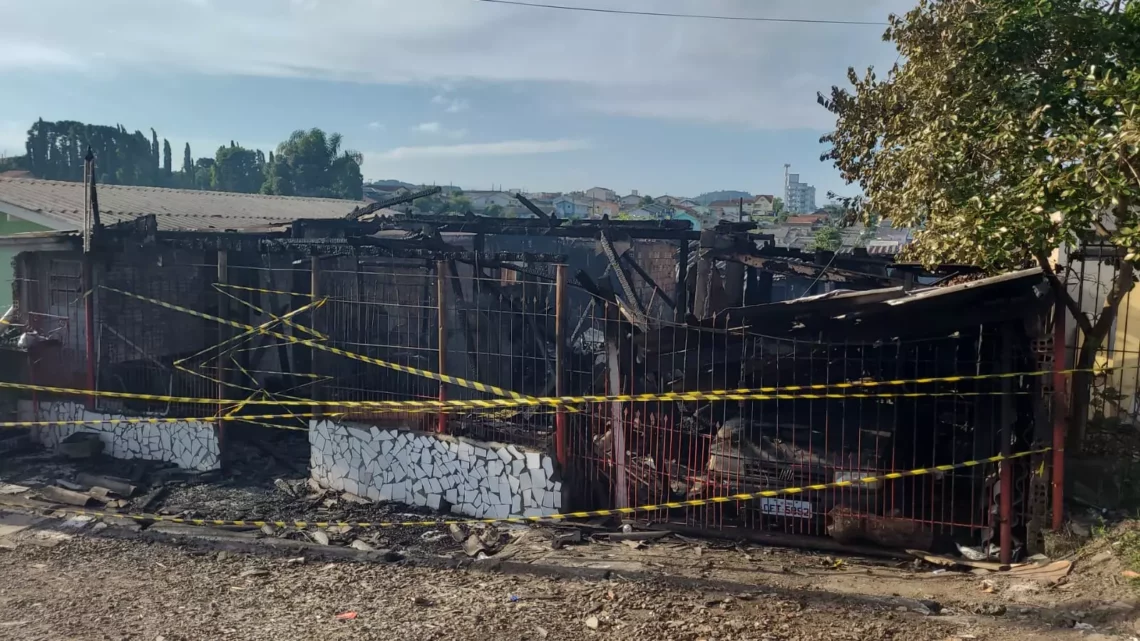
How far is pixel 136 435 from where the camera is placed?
35.2 feet

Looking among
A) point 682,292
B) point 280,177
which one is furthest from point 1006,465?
point 280,177

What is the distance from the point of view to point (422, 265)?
38.9 ft

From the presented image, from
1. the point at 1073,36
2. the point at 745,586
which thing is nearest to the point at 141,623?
the point at 745,586

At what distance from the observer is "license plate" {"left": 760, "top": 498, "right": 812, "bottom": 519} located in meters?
6.95

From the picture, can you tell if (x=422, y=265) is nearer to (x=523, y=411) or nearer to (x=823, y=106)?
(x=523, y=411)

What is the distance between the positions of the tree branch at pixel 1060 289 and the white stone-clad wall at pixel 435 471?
4.43m

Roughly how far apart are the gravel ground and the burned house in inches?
56.7

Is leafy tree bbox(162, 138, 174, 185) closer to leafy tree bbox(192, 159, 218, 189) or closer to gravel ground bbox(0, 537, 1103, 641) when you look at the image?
leafy tree bbox(192, 159, 218, 189)

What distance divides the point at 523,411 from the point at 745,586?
9.67ft

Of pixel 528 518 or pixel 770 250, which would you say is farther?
pixel 770 250

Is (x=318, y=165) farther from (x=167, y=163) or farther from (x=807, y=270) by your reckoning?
(x=807, y=270)

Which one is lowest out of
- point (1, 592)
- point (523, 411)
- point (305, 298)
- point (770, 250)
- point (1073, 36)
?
point (1, 592)

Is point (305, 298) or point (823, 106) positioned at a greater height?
point (823, 106)

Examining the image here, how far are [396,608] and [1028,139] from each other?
238 inches
